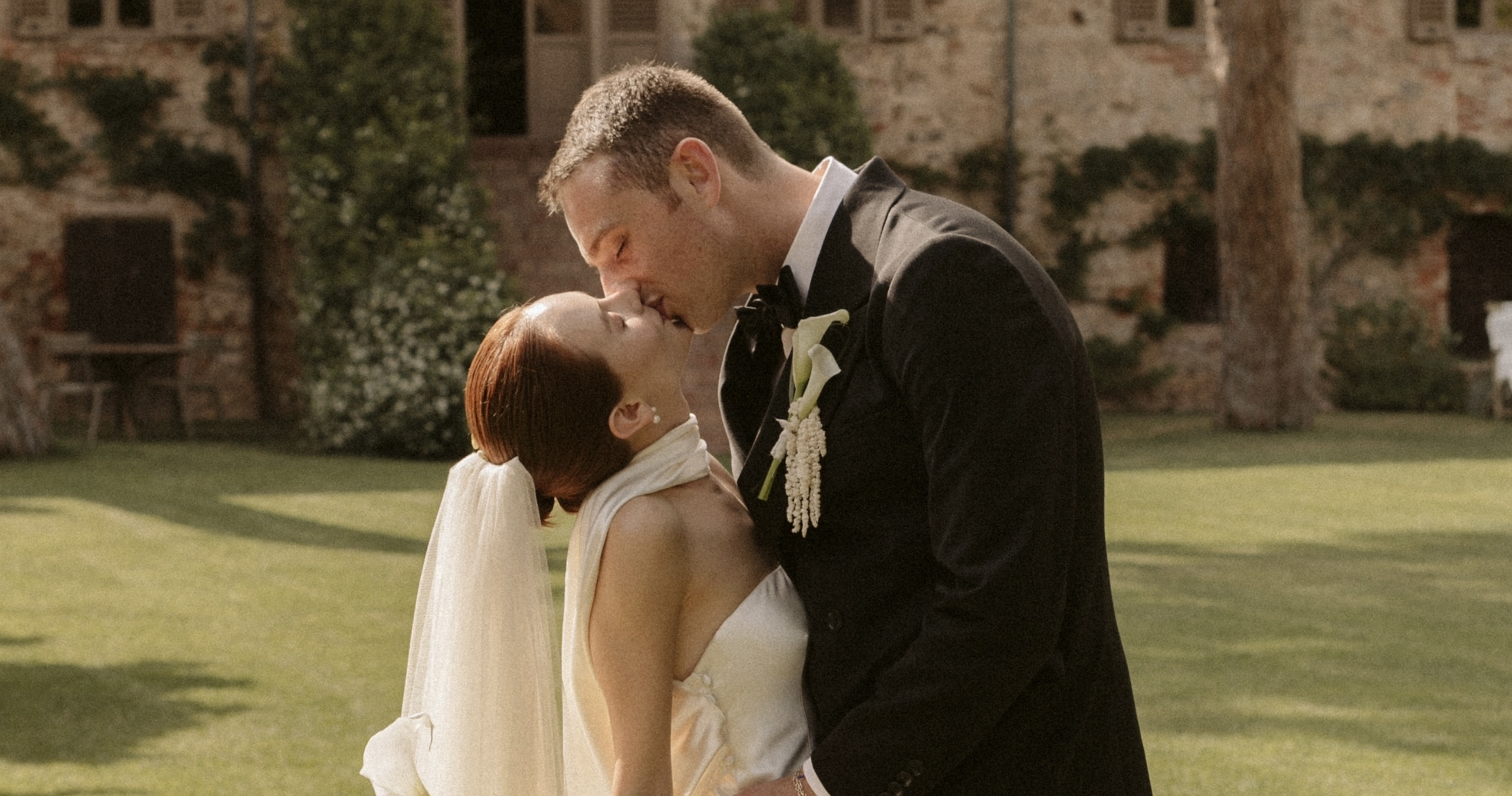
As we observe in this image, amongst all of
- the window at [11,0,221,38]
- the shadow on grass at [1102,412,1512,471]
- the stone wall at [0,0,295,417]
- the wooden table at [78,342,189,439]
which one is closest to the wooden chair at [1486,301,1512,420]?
the shadow on grass at [1102,412,1512,471]

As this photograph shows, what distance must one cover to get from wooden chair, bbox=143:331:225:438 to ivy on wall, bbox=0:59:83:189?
2082 millimetres

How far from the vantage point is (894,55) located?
17.8 meters

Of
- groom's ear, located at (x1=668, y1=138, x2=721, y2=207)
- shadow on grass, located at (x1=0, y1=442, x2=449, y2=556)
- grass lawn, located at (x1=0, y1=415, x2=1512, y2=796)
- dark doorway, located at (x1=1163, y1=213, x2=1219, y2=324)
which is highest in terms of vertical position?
groom's ear, located at (x1=668, y1=138, x2=721, y2=207)

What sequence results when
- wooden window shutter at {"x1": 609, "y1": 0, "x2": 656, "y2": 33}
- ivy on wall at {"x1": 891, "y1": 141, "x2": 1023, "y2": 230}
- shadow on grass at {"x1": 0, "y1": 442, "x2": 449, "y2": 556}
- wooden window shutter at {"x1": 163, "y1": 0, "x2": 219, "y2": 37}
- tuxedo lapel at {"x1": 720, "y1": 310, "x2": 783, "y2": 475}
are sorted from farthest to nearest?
1. ivy on wall at {"x1": 891, "y1": 141, "x2": 1023, "y2": 230}
2. wooden window shutter at {"x1": 163, "y1": 0, "x2": 219, "y2": 37}
3. wooden window shutter at {"x1": 609, "y1": 0, "x2": 656, "y2": 33}
4. shadow on grass at {"x1": 0, "y1": 442, "x2": 449, "y2": 556}
5. tuxedo lapel at {"x1": 720, "y1": 310, "x2": 783, "y2": 475}

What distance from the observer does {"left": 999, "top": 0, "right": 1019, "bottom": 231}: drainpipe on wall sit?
18031mm

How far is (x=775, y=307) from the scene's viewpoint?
6.91ft

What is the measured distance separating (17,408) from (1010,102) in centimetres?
1031

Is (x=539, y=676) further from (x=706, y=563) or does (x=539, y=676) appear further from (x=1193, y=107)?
(x=1193, y=107)

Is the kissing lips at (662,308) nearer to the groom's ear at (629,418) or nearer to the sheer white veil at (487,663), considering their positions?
the groom's ear at (629,418)

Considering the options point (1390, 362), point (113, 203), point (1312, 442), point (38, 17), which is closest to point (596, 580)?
point (1312, 442)

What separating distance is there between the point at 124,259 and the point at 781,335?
16.1 m

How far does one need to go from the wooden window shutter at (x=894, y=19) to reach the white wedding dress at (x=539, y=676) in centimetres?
1590

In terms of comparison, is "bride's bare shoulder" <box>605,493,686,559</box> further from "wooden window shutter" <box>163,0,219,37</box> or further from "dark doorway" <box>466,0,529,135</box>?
"wooden window shutter" <box>163,0,219,37</box>

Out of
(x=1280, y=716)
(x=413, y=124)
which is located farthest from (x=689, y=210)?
(x=413, y=124)
